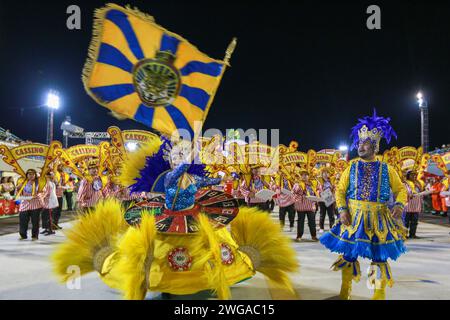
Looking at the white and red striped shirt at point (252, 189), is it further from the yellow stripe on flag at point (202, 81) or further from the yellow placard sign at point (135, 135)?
the yellow stripe on flag at point (202, 81)

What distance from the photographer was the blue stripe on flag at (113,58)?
3.15m

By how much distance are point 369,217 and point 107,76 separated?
2.84m

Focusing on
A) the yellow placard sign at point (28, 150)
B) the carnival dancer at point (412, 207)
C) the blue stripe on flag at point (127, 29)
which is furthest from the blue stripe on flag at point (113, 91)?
the carnival dancer at point (412, 207)

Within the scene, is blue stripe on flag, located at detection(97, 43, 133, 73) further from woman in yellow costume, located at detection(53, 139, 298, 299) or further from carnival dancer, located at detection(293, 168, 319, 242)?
carnival dancer, located at detection(293, 168, 319, 242)

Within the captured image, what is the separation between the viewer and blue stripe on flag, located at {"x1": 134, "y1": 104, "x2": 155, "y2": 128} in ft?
11.0

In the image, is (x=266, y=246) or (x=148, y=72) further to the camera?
(x=266, y=246)

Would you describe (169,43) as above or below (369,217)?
above

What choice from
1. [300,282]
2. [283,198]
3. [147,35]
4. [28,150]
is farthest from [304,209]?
[28,150]

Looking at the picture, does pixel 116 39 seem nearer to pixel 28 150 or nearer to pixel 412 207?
pixel 28 150

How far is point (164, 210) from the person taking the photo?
3.76 metres

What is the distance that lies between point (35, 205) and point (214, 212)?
589cm

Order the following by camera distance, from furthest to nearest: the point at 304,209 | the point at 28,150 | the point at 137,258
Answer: the point at 28,150, the point at 304,209, the point at 137,258

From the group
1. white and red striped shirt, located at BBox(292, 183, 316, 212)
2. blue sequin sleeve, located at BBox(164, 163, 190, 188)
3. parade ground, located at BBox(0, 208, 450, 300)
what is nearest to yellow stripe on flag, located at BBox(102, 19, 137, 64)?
blue sequin sleeve, located at BBox(164, 163, 190, 188)

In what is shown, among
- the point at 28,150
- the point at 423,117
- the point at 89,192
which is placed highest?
the point at 423,117
